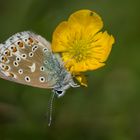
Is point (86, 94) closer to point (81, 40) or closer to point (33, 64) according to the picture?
point (81, 40)

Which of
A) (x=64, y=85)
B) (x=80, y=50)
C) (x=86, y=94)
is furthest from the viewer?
(x=86, y=94)

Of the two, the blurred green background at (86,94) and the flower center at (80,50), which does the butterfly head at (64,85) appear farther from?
the blurred green background at (86,94)

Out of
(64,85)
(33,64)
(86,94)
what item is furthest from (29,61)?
(86,94)

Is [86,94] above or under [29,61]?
under

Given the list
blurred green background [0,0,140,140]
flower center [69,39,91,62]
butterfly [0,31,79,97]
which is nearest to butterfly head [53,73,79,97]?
butterfly [0,31,79,97]

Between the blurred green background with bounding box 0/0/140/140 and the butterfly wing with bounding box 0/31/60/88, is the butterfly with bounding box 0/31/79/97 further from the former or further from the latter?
the blurred green background with bounding box 0/0/140/140

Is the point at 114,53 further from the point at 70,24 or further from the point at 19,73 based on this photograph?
the point at 19,73

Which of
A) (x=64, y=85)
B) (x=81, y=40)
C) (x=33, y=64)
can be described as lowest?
(x=64, y=85)

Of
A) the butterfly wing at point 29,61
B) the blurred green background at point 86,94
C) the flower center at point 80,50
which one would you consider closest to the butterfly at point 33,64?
the butterfly wing at point 29,61
